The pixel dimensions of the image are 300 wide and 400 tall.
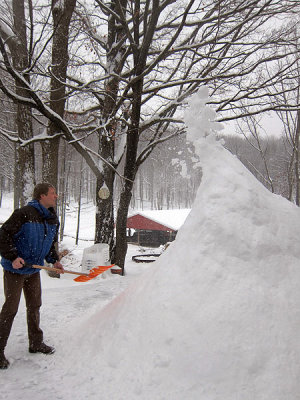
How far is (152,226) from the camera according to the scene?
26.2 metres

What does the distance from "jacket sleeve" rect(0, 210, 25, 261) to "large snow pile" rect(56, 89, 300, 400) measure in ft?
3.75

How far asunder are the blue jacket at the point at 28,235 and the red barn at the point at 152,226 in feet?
74.3

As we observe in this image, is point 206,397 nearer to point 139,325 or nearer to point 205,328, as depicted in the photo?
point 205,328

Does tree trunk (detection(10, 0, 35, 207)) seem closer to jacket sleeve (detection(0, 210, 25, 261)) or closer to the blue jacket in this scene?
the blue jacket

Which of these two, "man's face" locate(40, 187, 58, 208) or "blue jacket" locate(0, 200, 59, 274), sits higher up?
"man's face" locate(40, 187, 58, 208)

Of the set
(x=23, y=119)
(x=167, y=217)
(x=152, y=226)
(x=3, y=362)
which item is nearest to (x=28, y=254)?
(x=3, y=362)

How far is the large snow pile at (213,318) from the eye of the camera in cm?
213

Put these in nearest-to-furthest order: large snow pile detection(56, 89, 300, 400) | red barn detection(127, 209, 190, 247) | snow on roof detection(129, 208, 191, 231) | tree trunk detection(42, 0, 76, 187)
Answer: large snow pile detection(56, 89, 300, 400) < tree trunk detection(42, 0, 76, 187) < snow on roof detection(129, 208, 191, 231) < red barn detection(127, 209, 190, 247)

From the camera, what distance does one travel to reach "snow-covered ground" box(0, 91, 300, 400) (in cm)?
214

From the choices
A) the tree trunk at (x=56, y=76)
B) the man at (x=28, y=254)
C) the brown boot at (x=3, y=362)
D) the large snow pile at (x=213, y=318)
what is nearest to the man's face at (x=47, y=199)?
the man at (x=28, y=254)

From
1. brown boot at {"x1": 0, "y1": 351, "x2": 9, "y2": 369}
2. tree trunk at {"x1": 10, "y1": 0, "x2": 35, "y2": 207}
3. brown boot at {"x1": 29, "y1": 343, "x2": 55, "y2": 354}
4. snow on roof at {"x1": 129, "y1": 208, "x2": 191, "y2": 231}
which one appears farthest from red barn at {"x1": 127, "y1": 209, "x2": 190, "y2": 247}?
brown boot at {"x1": 0, "y1": 351, "x2": 9, "y2": 369}

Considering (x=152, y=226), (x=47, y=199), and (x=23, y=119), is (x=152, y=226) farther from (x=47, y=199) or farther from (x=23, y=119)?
(x=47, y=199)

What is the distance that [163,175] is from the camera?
5178cm

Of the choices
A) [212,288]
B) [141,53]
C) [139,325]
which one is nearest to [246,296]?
[212,288]
